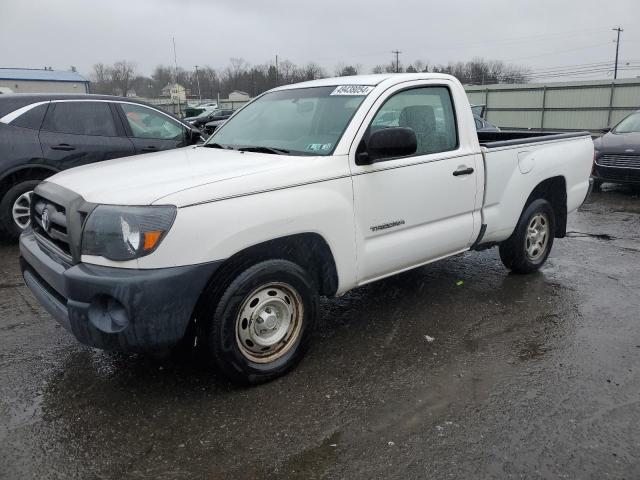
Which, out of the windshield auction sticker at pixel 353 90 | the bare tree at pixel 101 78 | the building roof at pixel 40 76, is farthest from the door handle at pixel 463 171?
the bare tree at pixel 101 78

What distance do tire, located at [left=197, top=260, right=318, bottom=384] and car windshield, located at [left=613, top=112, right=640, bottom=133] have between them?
33.0ft

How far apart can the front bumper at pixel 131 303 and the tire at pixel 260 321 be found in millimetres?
182

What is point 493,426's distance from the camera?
297cm

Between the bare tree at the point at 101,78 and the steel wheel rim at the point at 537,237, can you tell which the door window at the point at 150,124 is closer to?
the steel wheel rim at the point at 537,237

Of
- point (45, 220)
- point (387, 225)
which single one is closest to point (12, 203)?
point (45, 220)

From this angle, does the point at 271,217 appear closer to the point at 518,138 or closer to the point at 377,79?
the point at 377,79

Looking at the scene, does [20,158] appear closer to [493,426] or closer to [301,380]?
[301,380]

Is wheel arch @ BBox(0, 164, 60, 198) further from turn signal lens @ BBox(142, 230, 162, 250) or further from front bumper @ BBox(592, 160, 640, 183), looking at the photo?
front bumper @ BBox(592, 160, 640, 183)

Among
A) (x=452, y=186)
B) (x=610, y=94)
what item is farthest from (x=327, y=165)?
(x=610, y=94)

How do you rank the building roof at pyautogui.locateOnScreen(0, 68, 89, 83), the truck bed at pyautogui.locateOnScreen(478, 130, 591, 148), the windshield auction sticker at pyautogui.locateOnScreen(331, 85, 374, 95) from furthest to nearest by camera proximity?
1. the building roof at pyautogui.locateOnScreen(0, 68, 89, 83)
2. the truck bed at pyautogui.locateOnScreen(478, 130, 591, 148)
3. the windshield auction sticker at pyautogui.locateOnScreen(331, 85, 374, 95)

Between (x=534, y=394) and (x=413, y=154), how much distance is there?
185 centimetres

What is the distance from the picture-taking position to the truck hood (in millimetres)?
2947

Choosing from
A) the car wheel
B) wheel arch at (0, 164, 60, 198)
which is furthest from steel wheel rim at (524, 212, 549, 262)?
the car wheel

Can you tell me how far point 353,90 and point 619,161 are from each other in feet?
26.6
